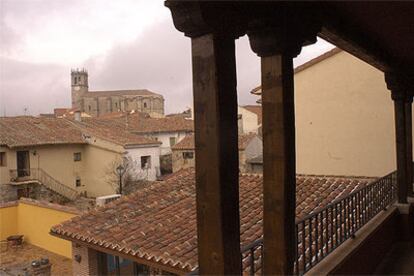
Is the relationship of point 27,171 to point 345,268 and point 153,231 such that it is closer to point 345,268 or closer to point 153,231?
point 153,231

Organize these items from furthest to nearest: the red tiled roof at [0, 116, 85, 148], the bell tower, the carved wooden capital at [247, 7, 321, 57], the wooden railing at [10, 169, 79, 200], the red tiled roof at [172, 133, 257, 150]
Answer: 1. the bell tower
2. the red tiled roof at [172, 133, 257, 150]
3. the red tiled roof at [0, 116, 85, 148]
4. the wooden railing at [10, 169, 79, 200]
5. the carved wooden capital at [247, 7, 321, 57]

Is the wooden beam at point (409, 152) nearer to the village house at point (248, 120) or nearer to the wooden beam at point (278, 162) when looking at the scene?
the wooden beam at point (278, 162)

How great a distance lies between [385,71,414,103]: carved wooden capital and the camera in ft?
18.2

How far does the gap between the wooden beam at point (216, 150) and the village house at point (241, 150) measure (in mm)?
16900

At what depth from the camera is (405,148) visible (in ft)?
19.4

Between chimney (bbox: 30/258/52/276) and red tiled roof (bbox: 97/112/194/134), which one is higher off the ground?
red tiled roof (bbox: 97/112/194/134)

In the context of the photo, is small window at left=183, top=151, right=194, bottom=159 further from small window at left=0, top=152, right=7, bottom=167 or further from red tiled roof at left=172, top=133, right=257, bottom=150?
small window at left=0, top=152, right=7, bottom=167

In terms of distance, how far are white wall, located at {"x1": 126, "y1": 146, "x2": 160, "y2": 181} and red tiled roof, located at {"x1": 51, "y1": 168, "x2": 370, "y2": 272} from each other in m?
15.0

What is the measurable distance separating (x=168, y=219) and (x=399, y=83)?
16.4 ft

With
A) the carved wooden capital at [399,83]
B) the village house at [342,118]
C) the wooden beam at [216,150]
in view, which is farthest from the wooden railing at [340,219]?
the village house at [342,118]

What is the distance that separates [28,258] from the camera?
1218cm

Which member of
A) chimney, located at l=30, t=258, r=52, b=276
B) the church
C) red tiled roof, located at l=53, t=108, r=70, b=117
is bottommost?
chimney, located at l=30, t=258, r=52, b=276

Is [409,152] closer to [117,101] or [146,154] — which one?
[146,154]

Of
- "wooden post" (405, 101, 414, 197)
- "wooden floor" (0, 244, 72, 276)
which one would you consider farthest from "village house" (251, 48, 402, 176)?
"wooden floor" (0, 244, 72, 276)
